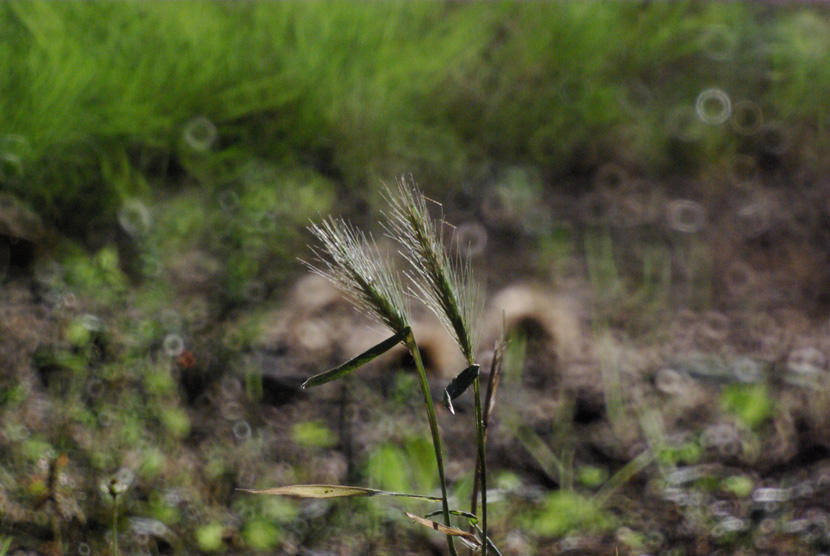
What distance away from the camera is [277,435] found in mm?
1425

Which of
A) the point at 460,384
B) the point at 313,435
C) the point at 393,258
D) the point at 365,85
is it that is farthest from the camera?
the point at 365,85

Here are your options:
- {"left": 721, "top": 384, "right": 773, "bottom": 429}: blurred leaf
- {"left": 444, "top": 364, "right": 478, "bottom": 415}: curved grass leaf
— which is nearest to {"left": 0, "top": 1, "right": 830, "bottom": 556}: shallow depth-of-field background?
{"left": 721, "top": 384, "right": 773, "bottom": 429}: blurred leaf

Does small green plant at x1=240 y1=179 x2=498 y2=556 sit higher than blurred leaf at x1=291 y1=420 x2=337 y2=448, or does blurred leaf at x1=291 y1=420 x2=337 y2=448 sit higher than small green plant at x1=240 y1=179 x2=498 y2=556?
blurred leaf at x1=291 y1=420 x2=337 y2=448

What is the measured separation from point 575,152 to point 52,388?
5.38 ft

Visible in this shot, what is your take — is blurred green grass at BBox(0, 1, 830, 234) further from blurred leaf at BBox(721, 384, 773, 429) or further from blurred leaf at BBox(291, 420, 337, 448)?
blurred leaf at BBox(721, 384, 773, 429)

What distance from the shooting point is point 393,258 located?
6.24 ft

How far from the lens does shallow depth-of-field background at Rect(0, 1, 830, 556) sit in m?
1.25

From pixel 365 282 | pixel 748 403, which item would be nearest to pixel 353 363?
pixel 365 282

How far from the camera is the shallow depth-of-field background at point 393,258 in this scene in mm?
1254

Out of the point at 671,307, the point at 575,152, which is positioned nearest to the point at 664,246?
the point at 671,307

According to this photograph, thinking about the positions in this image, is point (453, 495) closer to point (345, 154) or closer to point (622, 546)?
point (622, 546)

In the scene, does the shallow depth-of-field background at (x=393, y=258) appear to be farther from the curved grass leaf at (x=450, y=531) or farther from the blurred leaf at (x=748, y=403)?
the curved grass leaf at (x=450, y=531)

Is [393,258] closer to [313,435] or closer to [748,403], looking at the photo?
[313,435]

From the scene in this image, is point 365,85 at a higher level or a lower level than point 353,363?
higher
